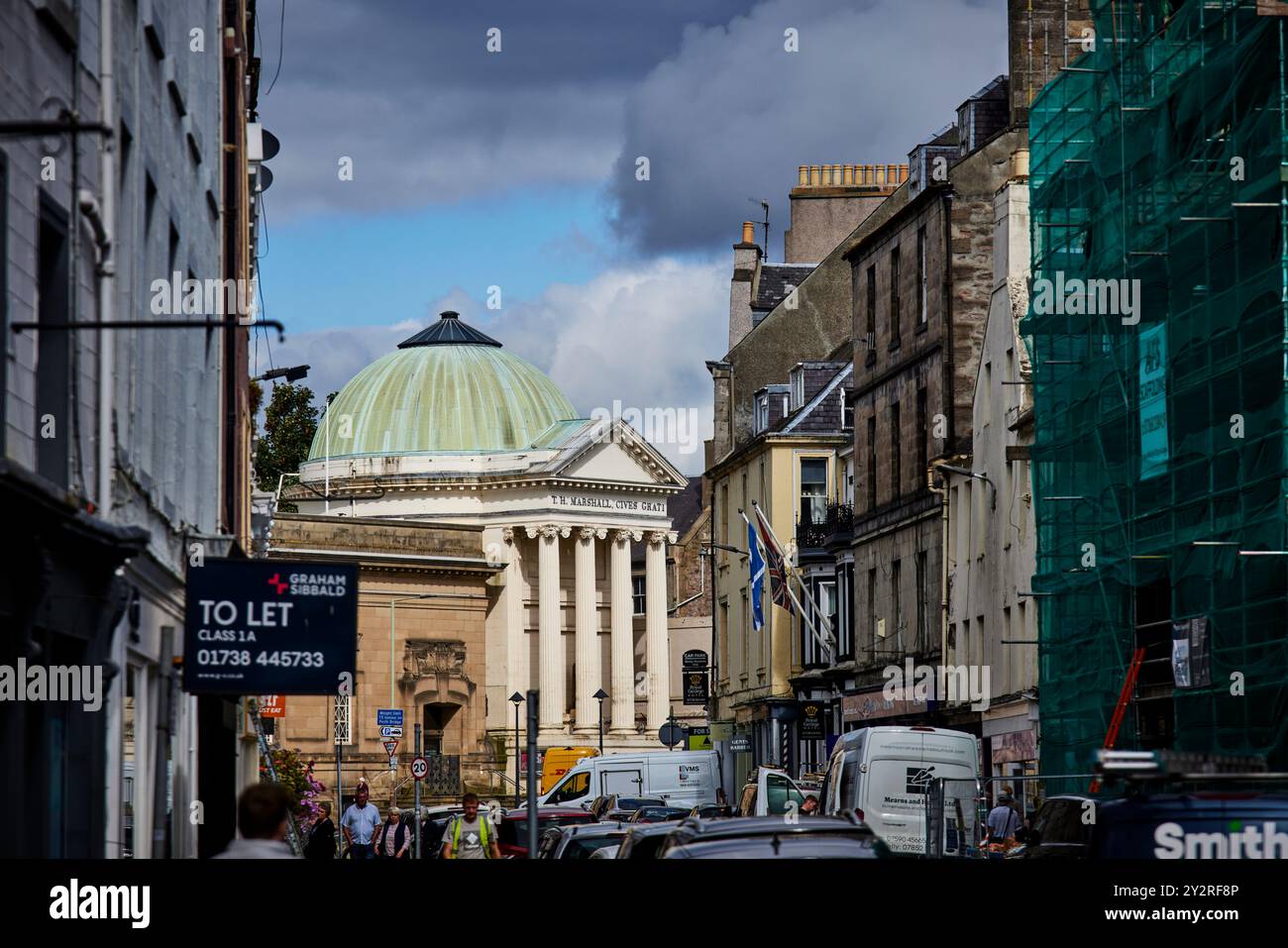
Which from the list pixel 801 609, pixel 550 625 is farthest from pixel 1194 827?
pixel 550 625

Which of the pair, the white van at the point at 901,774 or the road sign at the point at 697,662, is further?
the road sign at the point at 697,662

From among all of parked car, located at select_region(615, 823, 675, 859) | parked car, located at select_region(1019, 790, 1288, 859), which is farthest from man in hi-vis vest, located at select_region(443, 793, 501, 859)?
parked car, located at select_region(1019, 790, 1288, 859)

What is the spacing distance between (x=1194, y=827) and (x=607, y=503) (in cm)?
8854

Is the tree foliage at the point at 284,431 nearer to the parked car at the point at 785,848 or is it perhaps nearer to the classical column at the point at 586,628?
the classical column at the point at 586,628

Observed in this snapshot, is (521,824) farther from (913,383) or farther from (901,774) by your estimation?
(913,383)

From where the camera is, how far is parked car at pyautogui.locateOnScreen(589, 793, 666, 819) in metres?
35.4

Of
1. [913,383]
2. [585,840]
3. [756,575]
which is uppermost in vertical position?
[913,383]

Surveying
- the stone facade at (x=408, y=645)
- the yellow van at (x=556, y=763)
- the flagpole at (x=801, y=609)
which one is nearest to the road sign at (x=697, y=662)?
the yellow van at (x=556, y=763)

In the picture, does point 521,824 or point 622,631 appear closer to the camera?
point 521,824

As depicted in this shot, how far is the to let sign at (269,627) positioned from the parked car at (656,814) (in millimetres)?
14980

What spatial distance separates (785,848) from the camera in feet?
41.1

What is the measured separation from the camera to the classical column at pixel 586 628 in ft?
329
